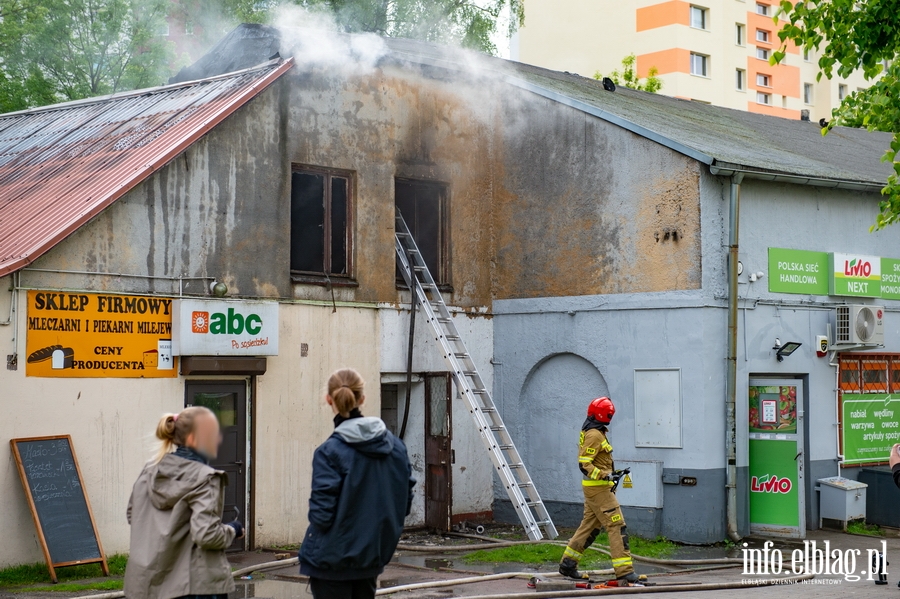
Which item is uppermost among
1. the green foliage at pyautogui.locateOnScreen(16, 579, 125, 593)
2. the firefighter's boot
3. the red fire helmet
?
the red fire helmet

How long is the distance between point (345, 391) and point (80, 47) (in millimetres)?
26374

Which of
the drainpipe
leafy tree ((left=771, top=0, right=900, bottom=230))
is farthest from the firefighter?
leafy tree ((left=771, top=0, right=900, bottom=230))

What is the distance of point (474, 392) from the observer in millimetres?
15688

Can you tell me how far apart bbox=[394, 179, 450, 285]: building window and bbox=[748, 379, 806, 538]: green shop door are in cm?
471

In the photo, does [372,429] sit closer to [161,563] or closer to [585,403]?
[161,563]

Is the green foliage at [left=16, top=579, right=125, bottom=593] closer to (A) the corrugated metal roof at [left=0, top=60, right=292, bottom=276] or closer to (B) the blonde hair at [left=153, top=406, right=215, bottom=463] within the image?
(A) the corrugated metal roof at [left=0, top=60, right=292, bottom=276]

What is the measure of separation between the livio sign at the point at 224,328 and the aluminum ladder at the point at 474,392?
2487 mm

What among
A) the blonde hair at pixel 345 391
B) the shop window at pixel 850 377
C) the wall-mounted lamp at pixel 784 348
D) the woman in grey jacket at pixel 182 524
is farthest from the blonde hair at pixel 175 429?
the shop window at pixel 850 377

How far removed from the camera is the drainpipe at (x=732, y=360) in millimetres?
14672

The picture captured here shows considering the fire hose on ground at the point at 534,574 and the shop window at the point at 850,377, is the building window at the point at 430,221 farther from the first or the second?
the shop window at the point at 850,377

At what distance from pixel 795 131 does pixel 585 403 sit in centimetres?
864

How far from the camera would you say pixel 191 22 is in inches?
1262

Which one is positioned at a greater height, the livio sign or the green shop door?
the livio sign

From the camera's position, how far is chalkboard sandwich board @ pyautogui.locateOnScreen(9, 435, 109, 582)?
38.7 ft
